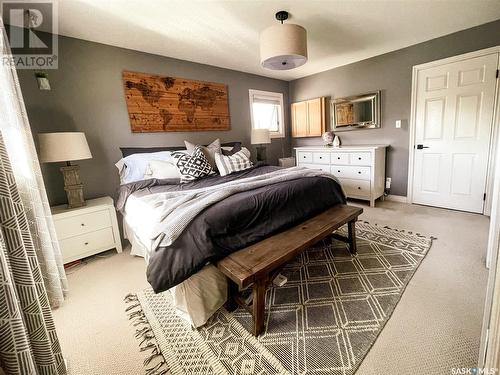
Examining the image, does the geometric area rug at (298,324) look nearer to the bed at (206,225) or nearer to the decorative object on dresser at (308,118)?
the bed at (206,225)

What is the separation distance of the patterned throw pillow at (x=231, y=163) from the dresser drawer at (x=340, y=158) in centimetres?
169

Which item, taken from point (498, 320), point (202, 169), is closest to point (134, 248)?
point (202, 169)

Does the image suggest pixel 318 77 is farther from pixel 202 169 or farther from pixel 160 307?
pixel 160 307

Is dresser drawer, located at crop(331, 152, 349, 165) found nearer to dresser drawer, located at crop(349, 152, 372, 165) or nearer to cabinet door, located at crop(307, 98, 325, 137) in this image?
dresser drawer, located at crop(349, 152, 372, 165)

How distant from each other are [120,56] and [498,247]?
3547 mm

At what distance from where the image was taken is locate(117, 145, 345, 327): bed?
132cm

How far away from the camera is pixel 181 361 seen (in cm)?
121

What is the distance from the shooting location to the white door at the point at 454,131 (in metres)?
2.76

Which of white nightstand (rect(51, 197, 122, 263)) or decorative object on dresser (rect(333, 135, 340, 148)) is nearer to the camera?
white nightstand (rect(51, 197, 122, 263))

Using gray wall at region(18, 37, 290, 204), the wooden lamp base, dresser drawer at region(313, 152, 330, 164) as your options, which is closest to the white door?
dresser drawer at region(313, 152, 330, 164)

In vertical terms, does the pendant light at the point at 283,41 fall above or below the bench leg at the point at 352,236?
above

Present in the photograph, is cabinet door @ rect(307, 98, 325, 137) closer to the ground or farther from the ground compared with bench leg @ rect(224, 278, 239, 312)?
farther from the ground

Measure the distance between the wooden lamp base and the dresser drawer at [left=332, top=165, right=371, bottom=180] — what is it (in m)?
3.54

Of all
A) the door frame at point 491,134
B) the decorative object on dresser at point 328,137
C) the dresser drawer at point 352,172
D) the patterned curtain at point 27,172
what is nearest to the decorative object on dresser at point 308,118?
the decorative object on dresser at point 328,137
